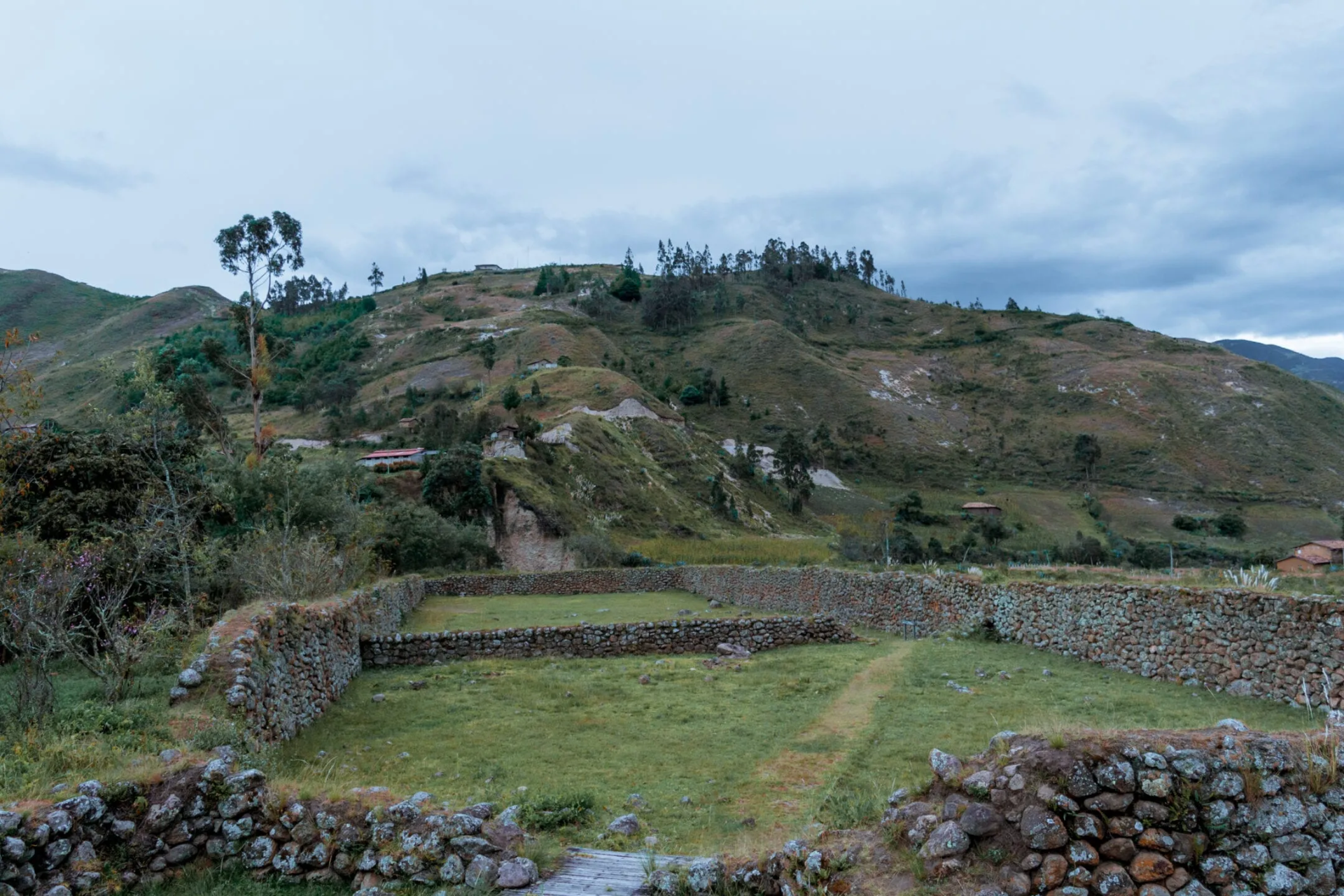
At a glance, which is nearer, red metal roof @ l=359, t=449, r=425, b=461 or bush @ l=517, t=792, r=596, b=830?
bush @ l=517, t=792, r=596, b=830

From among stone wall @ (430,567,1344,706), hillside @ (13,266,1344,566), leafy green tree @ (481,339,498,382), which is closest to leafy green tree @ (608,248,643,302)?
hillside @ (13,266,1344,566)

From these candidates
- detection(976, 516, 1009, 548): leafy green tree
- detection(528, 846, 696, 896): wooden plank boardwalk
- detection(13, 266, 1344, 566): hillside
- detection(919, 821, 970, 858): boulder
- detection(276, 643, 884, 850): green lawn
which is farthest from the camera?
detection(13, 266, 1344, 566): hillside

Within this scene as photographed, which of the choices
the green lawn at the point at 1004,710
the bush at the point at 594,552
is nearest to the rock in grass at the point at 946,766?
the green lawn at the point at 1004,710

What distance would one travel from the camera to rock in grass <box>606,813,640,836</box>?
21.6 ft

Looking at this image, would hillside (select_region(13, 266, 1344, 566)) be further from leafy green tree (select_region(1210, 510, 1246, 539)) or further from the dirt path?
the dirt path

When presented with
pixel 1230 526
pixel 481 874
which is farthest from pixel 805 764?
pixel 1230 526

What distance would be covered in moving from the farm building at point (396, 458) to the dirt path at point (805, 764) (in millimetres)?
52453

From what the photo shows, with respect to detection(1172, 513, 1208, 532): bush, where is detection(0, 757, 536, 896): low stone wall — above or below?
above

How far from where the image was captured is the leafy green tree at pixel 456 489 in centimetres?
5378

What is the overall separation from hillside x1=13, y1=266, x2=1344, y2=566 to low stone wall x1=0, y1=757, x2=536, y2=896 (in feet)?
164

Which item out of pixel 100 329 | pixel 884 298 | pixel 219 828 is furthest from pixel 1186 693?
pixel 100 329

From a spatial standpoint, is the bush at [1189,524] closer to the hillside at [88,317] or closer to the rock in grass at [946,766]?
the rock in grass at [946,766]

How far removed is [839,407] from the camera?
111438 millimetres

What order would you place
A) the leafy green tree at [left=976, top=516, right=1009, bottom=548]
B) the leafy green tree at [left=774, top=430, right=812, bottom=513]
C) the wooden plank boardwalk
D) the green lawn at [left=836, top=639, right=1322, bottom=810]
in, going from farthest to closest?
the leafy green tree at [left=774, top=430, right=812, bottom=513]
the leafy green tree at [left=976, top=516, right=1009, bottom=548]
the green lawn at [left=836, top=639, right=1322, bottom=810]
the wooden plank boardwalk
